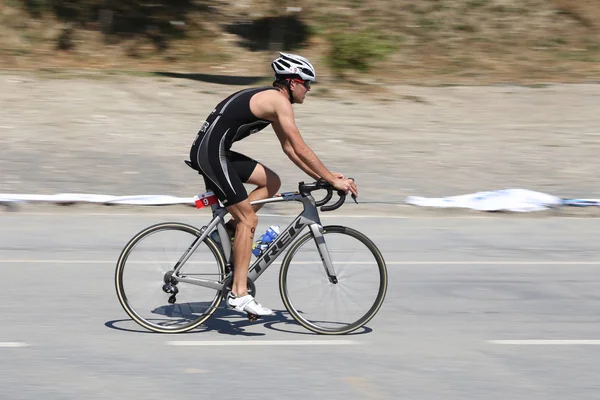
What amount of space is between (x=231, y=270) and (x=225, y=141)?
869 mm

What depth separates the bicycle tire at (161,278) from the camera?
682 cm

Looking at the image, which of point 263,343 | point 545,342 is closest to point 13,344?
point 263,343

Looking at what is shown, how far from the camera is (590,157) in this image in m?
16.3

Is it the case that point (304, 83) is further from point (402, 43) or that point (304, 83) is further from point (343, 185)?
point (402, 43)

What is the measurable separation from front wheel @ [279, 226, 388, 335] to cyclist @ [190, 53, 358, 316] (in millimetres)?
331

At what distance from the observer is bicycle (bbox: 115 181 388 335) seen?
6.83m

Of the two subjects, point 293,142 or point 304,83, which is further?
point 304,83

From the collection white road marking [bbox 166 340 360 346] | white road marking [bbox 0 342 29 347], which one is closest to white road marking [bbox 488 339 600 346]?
white road marking [bbox 166 340 360 346]

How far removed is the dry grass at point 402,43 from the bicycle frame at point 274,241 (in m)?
15.3

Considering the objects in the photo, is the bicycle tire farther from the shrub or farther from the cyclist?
the shrub

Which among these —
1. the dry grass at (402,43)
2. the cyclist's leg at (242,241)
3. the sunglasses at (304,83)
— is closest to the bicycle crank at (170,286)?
the cyclist's leg at (242,241)

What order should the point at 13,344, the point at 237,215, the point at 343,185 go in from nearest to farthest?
the point at 13,344 < the point at 343,185 < the point at 237,215

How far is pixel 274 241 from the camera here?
6922 millimetres

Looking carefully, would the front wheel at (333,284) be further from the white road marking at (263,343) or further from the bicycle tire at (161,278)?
the bicycle tire at (161,278)
